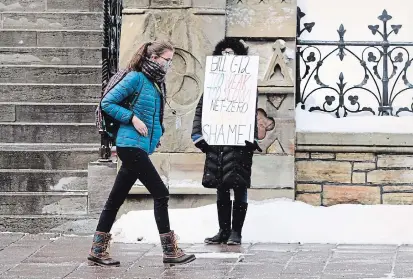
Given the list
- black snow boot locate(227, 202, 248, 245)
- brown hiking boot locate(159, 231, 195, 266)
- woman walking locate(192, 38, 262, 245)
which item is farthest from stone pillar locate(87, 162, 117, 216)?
brown hiking boot locate(159, 231, 195, 266)

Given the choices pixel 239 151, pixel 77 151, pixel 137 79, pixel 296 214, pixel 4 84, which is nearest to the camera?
pixel 137 79

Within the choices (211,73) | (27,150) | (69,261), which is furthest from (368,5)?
(69,261)

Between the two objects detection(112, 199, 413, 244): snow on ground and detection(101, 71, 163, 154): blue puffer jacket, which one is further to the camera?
detection(112, 199, 413, 244): snow on ground

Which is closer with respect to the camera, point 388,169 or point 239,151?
point 239,151

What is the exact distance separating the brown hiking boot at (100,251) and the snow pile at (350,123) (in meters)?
2.63

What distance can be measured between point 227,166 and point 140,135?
1.25 meters

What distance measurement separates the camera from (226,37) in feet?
34.5

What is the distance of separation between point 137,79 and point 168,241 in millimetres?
1282

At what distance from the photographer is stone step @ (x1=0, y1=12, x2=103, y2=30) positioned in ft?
46.3

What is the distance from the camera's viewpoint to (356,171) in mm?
10469

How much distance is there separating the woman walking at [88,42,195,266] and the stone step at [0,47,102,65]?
4742 mm

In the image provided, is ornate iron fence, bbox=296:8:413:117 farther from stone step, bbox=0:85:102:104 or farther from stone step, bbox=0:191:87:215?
stone step, bbox=0:85:102:104

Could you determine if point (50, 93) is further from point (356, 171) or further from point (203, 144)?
point (356, 171)

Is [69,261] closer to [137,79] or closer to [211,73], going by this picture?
[137,79]
